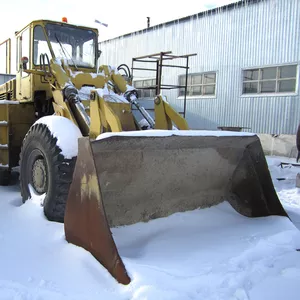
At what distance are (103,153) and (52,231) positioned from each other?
42.4 inches

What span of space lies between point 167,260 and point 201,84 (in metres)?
11.6

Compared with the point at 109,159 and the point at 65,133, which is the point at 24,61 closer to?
the point at 65,133

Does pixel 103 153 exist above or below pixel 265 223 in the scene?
above

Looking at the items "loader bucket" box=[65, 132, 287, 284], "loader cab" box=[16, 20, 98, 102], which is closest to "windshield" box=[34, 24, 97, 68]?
"loader cab" box=[16, 20, 98, 102]

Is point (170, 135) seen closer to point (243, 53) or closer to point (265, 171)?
point (265, 171)

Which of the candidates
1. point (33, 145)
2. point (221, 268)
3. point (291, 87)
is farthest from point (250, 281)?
point (291, 87)

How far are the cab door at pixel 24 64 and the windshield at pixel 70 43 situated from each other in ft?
0.53

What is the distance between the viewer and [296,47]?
1131 centimetres

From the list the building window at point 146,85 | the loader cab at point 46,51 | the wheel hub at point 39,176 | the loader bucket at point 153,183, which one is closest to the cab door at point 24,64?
the loader cab at point 46,51

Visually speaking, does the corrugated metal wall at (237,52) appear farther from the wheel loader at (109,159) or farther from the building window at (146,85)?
the wheel loader at (109,159)

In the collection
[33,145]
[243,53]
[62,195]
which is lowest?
[62,195]

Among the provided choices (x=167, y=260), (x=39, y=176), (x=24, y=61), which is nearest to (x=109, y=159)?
(x=167, y=260)

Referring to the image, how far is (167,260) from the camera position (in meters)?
3.31

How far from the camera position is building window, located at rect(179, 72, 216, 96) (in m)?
13.8
